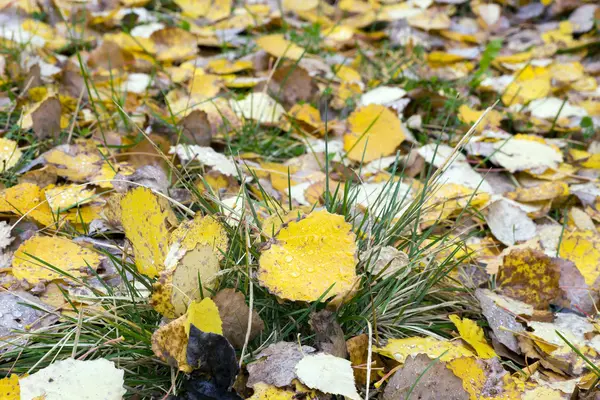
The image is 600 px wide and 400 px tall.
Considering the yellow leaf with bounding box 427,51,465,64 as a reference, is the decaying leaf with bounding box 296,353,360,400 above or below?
above

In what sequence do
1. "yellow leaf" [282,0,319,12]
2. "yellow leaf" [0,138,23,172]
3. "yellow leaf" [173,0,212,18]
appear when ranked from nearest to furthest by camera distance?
1. "yellow leaf" [0,138,23,172]
2. "yellow leaf" [173,0,212,18]
3. "yellow leaf" [282,0,319,12]

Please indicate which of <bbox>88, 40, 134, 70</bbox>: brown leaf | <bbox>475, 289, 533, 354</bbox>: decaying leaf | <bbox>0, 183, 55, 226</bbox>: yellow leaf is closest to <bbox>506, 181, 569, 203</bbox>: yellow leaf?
<bbox>475, 289, 533, 354</bbox>: decaying leaf

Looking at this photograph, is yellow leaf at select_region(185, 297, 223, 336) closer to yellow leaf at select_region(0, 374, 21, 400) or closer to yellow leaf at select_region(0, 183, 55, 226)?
yellow leaf at select_region(0, 374, 21, 400)

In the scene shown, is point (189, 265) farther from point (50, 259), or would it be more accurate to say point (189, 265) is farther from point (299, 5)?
point (299, 5)

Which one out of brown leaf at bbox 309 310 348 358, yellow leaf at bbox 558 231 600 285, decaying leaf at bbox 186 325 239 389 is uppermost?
decaying leaf at bbox 186 325 239 389

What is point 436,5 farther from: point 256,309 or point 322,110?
point 256,309

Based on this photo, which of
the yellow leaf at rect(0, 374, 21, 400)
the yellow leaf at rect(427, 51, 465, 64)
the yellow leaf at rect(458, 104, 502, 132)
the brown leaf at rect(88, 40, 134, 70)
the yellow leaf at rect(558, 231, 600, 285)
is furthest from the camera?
the yellow leaf at rect(427, 51, 465, 64)

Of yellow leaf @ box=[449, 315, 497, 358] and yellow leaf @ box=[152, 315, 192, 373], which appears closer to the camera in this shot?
yellow leaf @ box=[152, 315, 192, 373]

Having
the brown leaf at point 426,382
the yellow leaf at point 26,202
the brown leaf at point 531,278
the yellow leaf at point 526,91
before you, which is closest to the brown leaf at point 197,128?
the yellow leaf at point 26,202
